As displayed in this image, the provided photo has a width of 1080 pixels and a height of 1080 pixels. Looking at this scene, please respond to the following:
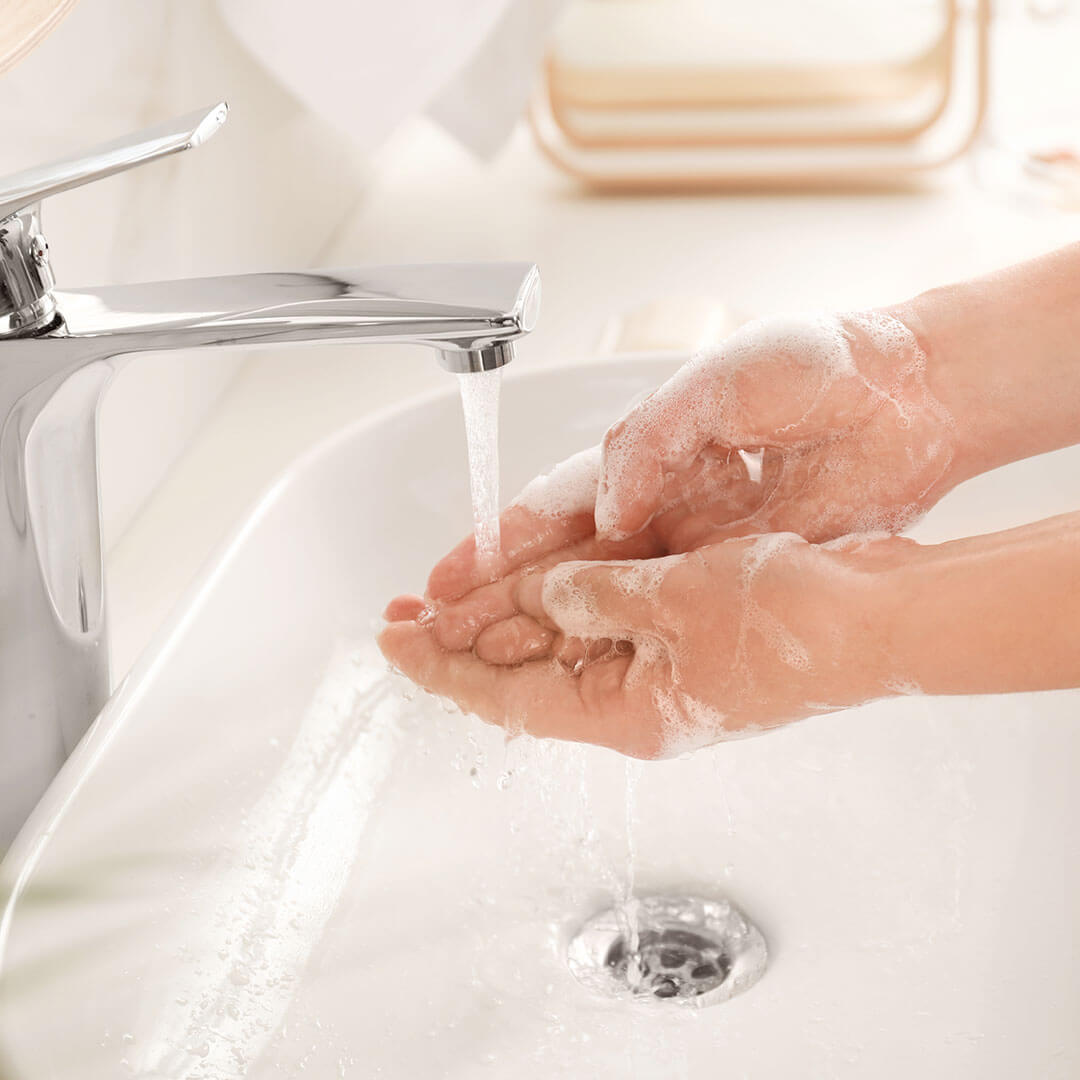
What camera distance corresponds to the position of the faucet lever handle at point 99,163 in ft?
1.52

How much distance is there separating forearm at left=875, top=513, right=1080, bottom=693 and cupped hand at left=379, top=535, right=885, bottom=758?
0.05 feet

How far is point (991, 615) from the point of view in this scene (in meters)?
0.52

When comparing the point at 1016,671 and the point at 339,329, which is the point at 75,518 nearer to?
the point at 339,329

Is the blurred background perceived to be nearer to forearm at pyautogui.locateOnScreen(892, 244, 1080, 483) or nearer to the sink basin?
the sink basin

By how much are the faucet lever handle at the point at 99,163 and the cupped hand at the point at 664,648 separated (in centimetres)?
25

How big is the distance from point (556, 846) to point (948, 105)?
34.3 inches

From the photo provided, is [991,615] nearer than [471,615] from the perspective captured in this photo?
Yes

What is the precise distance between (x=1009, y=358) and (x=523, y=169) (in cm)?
77

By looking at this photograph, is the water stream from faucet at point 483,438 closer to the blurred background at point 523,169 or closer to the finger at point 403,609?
the finger at point 403,609

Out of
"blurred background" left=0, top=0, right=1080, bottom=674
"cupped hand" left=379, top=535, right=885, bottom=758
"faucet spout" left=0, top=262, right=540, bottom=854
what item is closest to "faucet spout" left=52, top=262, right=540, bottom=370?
"faucet spout" left=0, top=262, right=540, bottom=854

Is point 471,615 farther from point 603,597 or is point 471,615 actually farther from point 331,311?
point 331,311

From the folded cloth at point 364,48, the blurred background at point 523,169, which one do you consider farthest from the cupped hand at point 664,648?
the folded cloth at point 364,48

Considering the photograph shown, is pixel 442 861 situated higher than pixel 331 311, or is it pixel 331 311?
pixel 331 311

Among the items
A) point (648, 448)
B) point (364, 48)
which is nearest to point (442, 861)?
point (648, 448)
